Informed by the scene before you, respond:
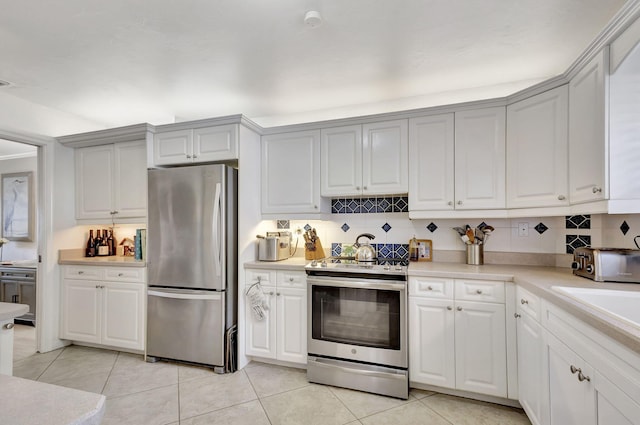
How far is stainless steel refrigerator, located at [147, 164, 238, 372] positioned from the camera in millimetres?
2652

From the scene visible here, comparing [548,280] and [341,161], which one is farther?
[341,161]

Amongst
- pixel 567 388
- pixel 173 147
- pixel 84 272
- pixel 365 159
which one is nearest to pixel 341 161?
pixel 365 159

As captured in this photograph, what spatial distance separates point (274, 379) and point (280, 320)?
1.51 ft

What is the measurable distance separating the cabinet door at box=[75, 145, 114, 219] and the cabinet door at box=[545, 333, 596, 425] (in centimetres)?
385

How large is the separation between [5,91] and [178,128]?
166cm

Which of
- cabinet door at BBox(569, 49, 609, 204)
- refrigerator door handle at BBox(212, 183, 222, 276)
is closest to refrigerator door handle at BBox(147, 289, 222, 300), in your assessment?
refrigerator door handle at BBox(212, 183, 222, 276)

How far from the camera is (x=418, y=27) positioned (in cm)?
198

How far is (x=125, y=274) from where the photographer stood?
118 inches

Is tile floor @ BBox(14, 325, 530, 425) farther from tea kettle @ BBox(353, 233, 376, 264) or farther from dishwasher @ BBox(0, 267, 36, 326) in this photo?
dishwasher @ BBox(0, 267, 36, 326)

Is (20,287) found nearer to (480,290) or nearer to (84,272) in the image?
(84,272)

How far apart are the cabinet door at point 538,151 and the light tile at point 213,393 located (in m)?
2.49

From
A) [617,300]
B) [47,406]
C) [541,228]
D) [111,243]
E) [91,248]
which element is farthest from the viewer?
[111,243]

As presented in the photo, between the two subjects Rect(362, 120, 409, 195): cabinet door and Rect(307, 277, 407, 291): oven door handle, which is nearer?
Rect(307, 277, 407, 291): oven door handle

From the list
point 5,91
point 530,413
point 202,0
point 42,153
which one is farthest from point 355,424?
point 5,91
